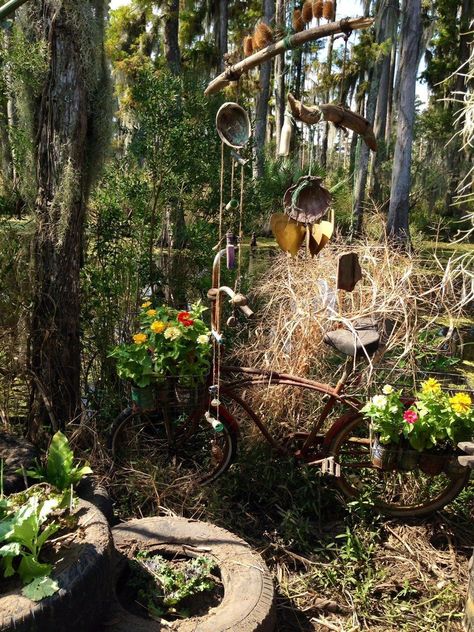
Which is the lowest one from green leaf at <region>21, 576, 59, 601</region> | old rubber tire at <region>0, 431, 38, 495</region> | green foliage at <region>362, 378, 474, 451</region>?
old rubber tire at <region>0, 431, 38, 495</region>

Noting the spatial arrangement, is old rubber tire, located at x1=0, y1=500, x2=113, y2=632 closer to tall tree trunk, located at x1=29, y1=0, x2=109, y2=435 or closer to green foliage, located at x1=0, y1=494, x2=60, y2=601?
green foliage, located at x1=0, y1=494, x2=60, y2=601

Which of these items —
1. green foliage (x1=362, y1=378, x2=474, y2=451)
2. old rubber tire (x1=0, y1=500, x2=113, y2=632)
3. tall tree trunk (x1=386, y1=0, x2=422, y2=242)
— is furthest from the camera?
tall tree trunk (x1=386, y1=0, x2=422, y2=242)

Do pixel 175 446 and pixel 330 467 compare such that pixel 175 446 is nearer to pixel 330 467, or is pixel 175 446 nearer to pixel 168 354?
pixel 168 354

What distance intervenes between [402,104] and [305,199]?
1017 cm

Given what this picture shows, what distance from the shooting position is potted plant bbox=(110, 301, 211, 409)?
3.11 m

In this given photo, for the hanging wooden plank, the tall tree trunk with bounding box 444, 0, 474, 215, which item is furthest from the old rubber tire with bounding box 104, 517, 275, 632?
the tall tree trunk with bounding box 444, 0, 474, 215

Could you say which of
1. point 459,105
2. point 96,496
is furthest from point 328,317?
point 459,105

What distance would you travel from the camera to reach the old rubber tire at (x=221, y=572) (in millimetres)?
2123

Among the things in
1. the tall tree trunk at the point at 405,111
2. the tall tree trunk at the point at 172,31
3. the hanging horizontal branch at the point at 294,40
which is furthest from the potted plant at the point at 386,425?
the tall tree trunk at the point at 172,31

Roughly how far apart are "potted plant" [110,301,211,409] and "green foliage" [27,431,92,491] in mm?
558

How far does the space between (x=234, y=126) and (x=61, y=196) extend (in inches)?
48.5

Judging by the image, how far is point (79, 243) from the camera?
359 cm

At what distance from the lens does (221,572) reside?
2449 mm

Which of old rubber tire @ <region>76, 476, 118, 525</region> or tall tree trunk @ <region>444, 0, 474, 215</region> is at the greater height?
tall tree trunk @ <region>444, 0, 474, 215</region>
